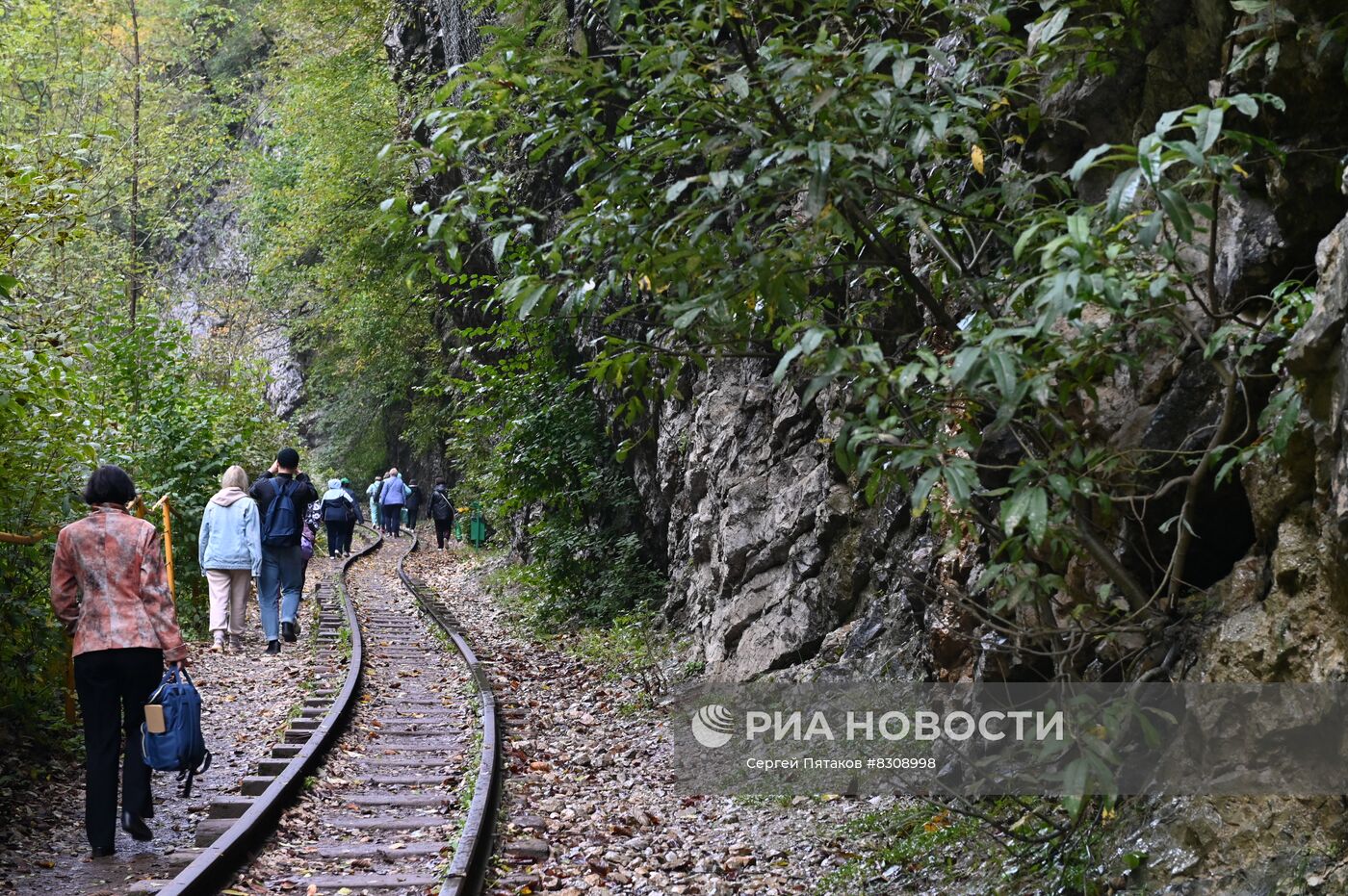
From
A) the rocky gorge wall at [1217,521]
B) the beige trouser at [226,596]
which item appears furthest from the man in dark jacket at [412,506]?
the rocky gorge wall at [1217,521]

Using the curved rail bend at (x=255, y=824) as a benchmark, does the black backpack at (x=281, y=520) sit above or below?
above

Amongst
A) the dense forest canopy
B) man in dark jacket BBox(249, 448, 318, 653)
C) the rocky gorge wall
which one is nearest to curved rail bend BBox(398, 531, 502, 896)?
the rocky gorge wall

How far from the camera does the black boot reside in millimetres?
6273

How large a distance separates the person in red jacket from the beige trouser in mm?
6187

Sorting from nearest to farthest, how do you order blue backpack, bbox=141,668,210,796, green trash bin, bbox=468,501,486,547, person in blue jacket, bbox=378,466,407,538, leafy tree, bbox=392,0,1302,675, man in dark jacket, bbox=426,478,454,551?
1. leafy tree, bbox=392,0,1302,675
2. blue backpack, bbox=141,668,210,796
3. green trash bin, bbox=468,501,486,547
4. man in dark jacket, bbox=426,478,454,551
5. person in blue jacket, bbox=378,466,407,538

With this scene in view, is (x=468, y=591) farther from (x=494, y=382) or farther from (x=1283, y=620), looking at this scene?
(x=1283, y=620)

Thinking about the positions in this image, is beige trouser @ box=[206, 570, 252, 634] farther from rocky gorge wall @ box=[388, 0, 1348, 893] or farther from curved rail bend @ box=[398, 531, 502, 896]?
rocky gorge wall @ box=[388, 0, 1348, 893]

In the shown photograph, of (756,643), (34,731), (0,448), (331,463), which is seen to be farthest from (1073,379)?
(331,463)

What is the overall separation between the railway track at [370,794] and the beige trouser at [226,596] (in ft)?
3.65

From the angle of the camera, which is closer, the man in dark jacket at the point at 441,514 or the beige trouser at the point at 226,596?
the beige trouser at the point at 226,596

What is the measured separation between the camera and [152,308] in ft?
52.0

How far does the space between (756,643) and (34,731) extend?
5.48 m

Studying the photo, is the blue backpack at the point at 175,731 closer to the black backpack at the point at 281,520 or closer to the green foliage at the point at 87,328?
the green foliage at the point at 87,328

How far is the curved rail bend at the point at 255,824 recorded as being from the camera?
5246 millimetres
